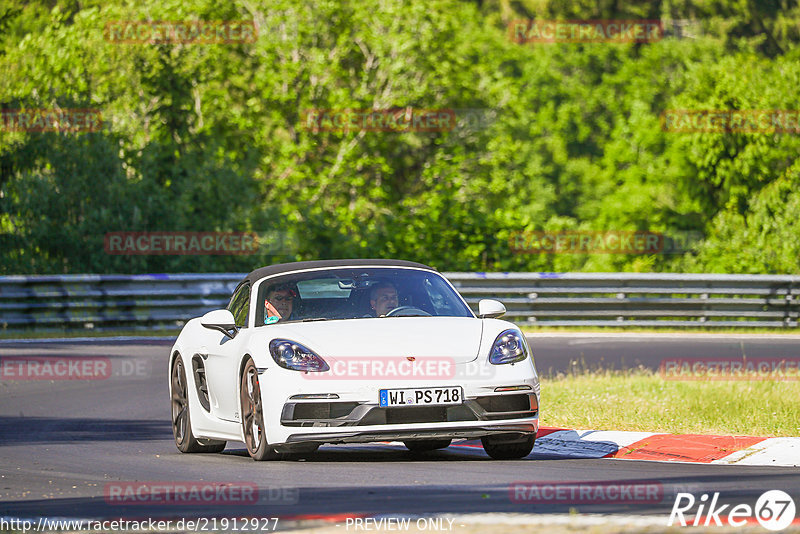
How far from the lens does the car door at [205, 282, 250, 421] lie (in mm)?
9984

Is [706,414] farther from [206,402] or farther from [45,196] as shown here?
[45,196]

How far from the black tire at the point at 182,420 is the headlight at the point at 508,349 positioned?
260 cm

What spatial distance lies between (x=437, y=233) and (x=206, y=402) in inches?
793

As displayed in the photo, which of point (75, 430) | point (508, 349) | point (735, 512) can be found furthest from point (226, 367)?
point (735, 512)

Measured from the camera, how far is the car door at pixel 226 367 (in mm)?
9984

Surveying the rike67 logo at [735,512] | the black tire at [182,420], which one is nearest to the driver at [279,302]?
the black tire at [182,420]

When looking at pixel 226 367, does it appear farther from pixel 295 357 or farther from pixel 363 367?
pixel 363 367

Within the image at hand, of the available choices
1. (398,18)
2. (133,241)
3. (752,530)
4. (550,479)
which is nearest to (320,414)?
(550,479)

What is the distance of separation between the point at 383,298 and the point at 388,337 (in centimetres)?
91

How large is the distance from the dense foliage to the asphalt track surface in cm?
1388

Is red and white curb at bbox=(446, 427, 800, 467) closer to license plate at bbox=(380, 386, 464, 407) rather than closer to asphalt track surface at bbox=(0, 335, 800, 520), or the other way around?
asphalt track surface at bbox=(0, 335, 800, 520)

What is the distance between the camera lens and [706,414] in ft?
39.1

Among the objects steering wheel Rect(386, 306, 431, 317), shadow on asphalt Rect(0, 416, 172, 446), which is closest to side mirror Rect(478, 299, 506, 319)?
steering wheel Rect(386, 306, 431, 317)

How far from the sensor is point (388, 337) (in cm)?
936
